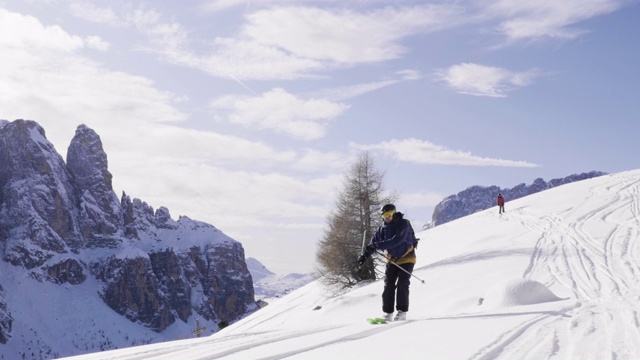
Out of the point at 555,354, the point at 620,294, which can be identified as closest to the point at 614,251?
the point at 620,294

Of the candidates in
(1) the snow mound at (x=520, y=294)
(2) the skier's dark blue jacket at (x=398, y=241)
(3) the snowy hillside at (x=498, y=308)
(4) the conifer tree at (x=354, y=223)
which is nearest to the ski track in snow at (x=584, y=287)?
(3) the snowy hillside at (x=498, y=308)

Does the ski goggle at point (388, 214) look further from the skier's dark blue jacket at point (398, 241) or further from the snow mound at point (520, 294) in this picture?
the snow mound at point (520, 294)

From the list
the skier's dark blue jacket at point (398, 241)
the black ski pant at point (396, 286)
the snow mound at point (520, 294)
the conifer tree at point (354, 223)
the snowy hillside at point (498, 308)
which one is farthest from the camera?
the conifer tree at point (354, 223)

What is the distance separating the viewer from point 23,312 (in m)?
198

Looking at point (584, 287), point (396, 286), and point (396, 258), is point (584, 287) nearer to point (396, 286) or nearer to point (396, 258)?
point (396, 286)

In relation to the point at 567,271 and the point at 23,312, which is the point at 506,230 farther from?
the point at 23,312

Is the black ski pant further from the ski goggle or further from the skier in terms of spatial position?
the ski goggle

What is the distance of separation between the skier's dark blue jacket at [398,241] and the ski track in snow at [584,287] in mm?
2406

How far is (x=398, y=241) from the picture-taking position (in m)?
9.99

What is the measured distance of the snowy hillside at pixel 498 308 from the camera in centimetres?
634

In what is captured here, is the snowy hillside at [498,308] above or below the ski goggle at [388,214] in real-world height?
below

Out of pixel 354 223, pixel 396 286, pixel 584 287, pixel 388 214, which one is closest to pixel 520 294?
pixel 396 286

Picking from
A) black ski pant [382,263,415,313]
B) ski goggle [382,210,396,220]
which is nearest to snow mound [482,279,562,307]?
black ski pant [382,263,415,313]

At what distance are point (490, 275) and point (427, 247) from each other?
1689 centimetres
